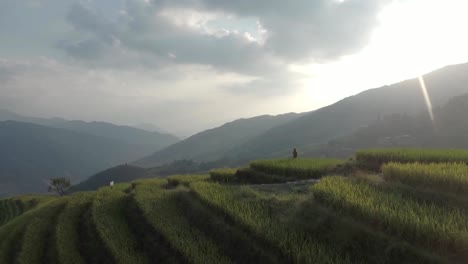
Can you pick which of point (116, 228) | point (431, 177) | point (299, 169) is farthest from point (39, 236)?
point (431, 177)

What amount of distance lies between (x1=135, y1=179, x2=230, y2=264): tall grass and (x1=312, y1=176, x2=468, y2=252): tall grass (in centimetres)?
408

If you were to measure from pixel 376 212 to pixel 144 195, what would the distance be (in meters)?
13.3

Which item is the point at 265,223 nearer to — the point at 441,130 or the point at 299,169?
the point at 299,169

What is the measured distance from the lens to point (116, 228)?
15711mm

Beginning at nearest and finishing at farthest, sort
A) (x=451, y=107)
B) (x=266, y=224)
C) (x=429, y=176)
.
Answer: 1. (x=266, y=224)
2. (x=429, y=176)
3. (x=451, y=107)

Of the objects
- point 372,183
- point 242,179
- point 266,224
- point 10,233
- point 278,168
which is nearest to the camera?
point 266,224

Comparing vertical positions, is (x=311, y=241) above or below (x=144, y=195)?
below

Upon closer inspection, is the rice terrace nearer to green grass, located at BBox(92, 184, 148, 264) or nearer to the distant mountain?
green grass, located at BBox(92, 184, 148, 264)

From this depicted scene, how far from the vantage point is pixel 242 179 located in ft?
88.3

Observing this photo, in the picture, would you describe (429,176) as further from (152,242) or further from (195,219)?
(152,242)

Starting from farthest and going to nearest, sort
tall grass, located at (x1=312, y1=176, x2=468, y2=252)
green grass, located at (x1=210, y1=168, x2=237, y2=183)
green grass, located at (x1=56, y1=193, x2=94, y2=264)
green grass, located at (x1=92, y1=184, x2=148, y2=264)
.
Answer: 1. green grass, located at (x1=210, y1=168, x2=237, y2=183)
2. green grass, located at (x1=56, y1=193, x2=94, y2=264)
3. green grass, located at (x1=92, y1=184, x2=148, y2=264)
4. tall grass, located at (x1=312, y1=176, x2=468, y2=252)

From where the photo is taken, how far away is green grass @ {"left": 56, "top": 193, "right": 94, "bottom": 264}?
1452cm

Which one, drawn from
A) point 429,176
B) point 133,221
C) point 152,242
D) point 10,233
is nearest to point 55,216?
point 10,233

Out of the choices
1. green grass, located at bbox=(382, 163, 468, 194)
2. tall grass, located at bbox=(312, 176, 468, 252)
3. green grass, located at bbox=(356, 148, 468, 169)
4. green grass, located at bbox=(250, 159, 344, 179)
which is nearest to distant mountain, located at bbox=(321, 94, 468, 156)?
green grass, located at bbox=(356, 148, 468, 169)
